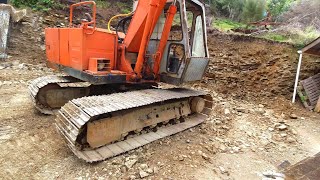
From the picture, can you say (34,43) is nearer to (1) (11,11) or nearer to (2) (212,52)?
(1) (11,11)

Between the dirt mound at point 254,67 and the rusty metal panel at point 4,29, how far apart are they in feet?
21.7

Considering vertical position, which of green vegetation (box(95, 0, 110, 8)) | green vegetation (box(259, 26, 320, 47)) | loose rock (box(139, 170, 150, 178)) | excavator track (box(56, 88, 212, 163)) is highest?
green vegetation (box(95, 0, 110, 8))

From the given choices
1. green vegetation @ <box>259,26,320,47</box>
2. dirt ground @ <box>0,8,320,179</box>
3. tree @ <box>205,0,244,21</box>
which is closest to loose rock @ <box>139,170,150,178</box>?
dirt ground @ <box>0,8,320,179</box>

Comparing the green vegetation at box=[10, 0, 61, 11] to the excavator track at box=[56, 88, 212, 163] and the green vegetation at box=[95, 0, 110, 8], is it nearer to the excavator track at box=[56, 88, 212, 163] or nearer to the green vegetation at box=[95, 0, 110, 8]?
the green vegetation at box=[95, 0, 110, 8]

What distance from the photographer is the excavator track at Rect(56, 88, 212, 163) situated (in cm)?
376

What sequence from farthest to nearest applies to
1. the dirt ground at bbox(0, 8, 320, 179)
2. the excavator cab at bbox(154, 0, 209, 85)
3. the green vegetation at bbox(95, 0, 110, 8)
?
1. the green vegetation at bbox(95, 0, 110, 8)
2. the excavator cab at bbox(154, 0, 209, 85)
3. the dirt ground at bbox(0, 8, 320, 179)

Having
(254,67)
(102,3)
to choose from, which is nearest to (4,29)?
(102,3)

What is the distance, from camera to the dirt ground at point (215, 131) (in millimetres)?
3756

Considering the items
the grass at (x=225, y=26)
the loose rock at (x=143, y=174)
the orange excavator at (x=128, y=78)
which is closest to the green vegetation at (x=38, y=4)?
the orange excavator at (x=128, y=78)

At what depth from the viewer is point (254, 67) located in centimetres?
877

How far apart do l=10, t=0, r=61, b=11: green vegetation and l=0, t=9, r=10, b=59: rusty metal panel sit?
1656 millimetres

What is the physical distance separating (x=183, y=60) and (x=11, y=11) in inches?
292

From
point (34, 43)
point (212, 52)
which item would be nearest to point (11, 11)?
point (34, 43)

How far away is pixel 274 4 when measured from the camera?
16875 mm
